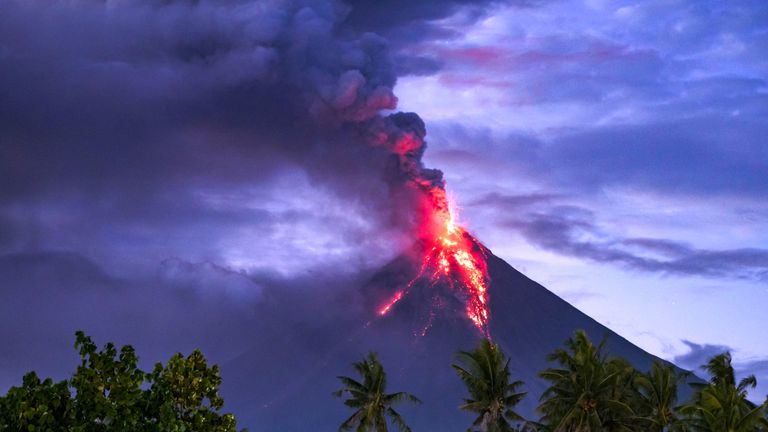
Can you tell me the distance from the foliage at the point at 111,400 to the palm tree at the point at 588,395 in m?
39.2

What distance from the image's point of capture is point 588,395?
7138 cm

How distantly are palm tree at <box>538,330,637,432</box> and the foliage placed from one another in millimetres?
39221

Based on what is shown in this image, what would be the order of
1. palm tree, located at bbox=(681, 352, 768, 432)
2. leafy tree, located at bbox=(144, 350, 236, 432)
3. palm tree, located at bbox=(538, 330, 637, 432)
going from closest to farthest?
leafy tree, located at bbox=(144, 350, 236, 432)
palm tree, located at bbox=(681, 352, 768, 432)
palm tree, located at bbox=(538, 330, 637, 432)

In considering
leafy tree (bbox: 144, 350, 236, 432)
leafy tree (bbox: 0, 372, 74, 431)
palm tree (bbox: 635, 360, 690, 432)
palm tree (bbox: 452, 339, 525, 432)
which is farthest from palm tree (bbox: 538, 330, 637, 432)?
leafy tree (bbox: 0, 372, 74, 431)

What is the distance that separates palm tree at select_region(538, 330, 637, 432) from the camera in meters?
71.2

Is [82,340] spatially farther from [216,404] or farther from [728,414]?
[728,414]

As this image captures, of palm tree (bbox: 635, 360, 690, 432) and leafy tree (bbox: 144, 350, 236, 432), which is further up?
palm tree (bbox: 635, 360, 690, 432)

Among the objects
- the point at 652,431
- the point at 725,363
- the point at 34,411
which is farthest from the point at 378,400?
the point at 34,411

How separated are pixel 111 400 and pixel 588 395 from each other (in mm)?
44185

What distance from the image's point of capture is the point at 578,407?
71.8m

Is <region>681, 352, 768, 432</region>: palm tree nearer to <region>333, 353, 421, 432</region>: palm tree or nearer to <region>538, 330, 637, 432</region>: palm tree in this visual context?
<region>538, 330, 637, 432</region>: palm tree

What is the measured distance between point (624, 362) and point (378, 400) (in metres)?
18.4

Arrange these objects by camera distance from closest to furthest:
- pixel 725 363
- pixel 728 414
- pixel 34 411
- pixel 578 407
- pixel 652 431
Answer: pixel 34 411 → pixel 728 414 → pixel 578 407 → pixel 652 431 → pixel 725 363

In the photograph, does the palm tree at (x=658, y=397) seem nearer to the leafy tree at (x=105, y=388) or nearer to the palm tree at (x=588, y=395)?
the palm tree at (x=588, y=395)
